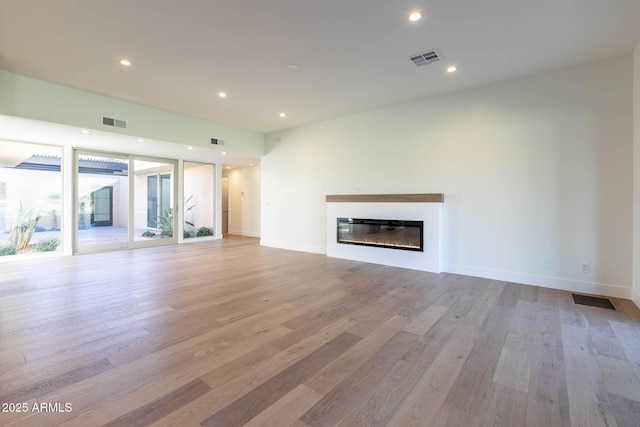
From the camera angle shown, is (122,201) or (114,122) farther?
(122,201)

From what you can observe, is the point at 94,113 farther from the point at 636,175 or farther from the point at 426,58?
the point at 636,175

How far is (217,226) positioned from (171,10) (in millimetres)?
7236

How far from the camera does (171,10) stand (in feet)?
9.21

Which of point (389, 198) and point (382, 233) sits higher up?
point (389, 198)

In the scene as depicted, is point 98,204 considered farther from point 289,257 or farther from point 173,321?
point 173,321

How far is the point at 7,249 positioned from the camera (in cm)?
584

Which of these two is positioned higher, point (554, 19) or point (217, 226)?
point (554, 19)

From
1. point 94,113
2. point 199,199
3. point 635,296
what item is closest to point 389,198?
point 635,296

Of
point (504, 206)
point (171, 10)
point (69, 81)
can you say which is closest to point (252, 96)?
point (171, 10)

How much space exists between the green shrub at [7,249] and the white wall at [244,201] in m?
5.83

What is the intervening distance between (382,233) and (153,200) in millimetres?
6343

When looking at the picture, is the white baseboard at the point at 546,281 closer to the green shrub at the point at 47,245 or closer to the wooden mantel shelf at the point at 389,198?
the wooden mantel shelf at the point at 389,198

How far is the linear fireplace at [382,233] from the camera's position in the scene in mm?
5105

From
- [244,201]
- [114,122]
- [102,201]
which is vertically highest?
[114,122]
